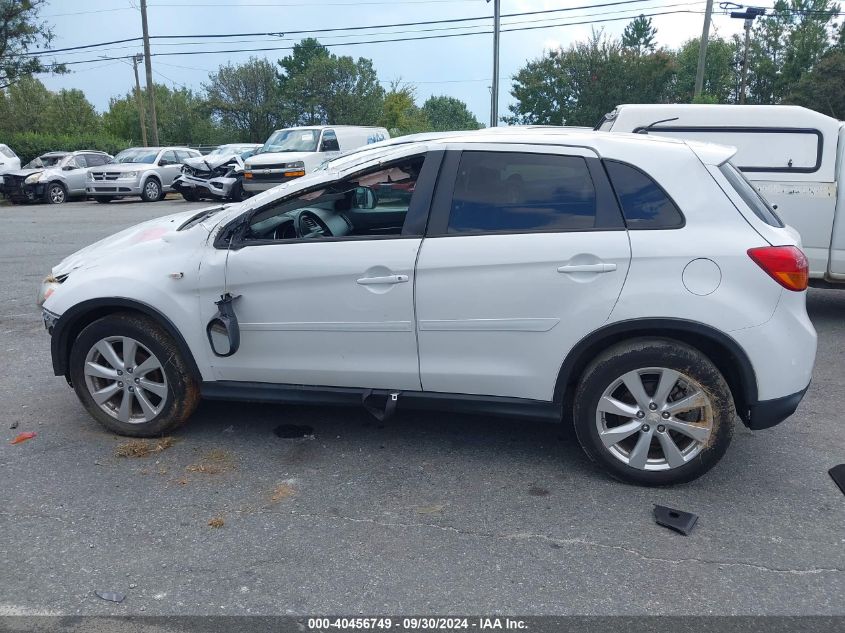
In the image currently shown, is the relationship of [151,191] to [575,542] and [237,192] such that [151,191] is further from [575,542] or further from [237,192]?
[575,542]

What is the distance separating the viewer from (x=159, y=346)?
14.0 feet

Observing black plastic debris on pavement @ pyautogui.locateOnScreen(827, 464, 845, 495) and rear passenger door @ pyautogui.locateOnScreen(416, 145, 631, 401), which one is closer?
rear passenger door @ pyautogui.locateOnScreen(416, 145, 631, 401)

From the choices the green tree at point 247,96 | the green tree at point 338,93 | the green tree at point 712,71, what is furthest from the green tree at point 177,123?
the green tree at point 712,71

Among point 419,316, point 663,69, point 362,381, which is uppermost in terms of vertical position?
point 663,69

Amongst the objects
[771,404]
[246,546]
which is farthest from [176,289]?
[771,404]

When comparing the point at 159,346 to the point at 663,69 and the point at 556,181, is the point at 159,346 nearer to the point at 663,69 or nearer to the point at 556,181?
the point at 556,181

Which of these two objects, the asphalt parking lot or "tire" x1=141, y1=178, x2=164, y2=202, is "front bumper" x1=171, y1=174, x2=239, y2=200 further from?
the asphalt parking lot

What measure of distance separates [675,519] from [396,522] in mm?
1339

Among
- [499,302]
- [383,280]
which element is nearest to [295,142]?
[383,280]

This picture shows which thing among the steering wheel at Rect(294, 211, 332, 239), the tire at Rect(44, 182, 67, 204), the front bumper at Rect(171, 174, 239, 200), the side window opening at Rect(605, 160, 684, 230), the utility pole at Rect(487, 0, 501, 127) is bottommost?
the tire at Rect(44, 182, 67, 204)

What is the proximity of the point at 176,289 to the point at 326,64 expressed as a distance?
182 ft

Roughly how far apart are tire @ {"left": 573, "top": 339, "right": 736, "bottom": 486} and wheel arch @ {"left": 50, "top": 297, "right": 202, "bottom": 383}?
2256 mm

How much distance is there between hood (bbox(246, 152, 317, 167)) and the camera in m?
19.5

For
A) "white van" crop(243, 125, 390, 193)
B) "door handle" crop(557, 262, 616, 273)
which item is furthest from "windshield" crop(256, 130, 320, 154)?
"door handle" crop(557, 262, 616, 273)
